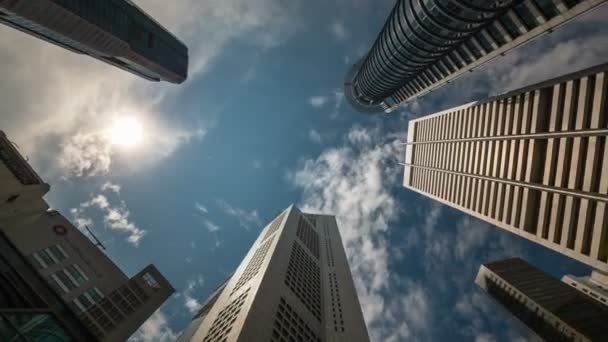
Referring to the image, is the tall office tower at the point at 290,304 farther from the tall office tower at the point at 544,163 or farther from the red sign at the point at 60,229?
the tall office tower at the point at 544,163

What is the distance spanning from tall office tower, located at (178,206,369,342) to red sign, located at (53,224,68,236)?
35.9 metres

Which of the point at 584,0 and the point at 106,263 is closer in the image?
the point at 584,0

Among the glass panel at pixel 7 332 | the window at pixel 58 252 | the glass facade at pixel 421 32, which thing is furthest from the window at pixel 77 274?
the glass facade at pixel 421 32

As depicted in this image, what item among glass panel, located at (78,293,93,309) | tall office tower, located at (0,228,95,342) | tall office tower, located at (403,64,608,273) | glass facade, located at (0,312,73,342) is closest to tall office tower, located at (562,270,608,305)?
tall office tower, located at (403,64,608,273)

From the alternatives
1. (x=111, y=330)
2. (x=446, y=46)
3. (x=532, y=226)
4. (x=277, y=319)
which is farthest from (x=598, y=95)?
(x=111, y=330)

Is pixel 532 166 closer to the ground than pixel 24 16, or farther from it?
closer to the ground

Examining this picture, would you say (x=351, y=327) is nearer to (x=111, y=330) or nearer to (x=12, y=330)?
(x=111, y=330)

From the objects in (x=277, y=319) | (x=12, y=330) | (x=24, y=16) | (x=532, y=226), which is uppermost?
(x=24, y=16)

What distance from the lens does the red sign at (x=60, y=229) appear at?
6313 cm

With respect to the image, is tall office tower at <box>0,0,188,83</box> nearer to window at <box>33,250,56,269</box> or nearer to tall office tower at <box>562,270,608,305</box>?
window at <box>33,250,56,269</box>

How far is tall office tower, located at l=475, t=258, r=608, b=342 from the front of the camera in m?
103

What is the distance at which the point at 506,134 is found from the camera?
55469 millimetres

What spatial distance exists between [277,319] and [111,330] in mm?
29562

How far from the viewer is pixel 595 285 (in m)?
138
